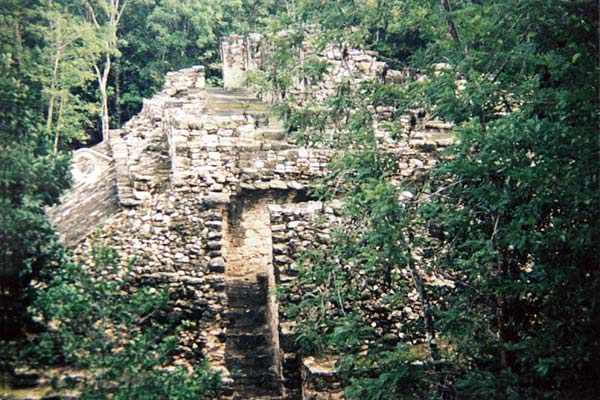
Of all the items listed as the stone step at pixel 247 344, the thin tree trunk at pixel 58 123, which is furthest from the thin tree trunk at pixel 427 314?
the thin tree trunk at pixel 58 123

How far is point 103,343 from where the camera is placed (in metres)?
5.24

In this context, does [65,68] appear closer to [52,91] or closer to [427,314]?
[52,91]

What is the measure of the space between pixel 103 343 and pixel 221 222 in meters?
3.60

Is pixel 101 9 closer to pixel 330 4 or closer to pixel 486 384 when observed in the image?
pixel 330 4

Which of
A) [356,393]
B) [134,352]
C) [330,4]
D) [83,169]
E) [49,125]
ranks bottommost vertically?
[356,393]

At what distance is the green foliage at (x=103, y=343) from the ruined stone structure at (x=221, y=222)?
1.17 m

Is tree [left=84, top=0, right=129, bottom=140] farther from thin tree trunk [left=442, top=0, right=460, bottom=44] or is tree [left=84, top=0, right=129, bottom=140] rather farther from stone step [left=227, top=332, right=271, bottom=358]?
thin tree trunk [left=442, top=0, right=460, bottom=44]

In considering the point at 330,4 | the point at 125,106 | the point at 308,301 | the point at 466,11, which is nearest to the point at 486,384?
the point at 308,301

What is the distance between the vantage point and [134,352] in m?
5.28

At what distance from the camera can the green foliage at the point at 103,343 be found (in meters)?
5.12

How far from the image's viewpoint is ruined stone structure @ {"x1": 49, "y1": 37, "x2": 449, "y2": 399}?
7398 millimetres

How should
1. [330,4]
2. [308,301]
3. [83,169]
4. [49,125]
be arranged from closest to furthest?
[49,125] < [308,301] < [330,4] < [83,169]

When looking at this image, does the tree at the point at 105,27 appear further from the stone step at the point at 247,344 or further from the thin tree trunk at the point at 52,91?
the stone step at the point at 247,344

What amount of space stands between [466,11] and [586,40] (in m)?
1.24
